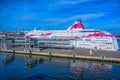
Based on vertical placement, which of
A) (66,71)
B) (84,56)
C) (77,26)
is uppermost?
(77,26)

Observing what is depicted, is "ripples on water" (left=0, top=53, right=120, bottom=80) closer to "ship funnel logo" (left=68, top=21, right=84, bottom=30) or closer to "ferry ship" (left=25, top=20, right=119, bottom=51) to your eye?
"ferry ship" (left=25, top=20, right=119, bottom=51)

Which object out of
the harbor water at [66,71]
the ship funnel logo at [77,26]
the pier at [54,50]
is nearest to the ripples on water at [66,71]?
the harbor water at [66,71]

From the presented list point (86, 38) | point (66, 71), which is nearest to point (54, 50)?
point (86, 38)

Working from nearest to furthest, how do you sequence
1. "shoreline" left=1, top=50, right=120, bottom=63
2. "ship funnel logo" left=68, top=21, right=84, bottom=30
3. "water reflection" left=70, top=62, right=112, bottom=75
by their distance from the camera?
"water reflection" left=70, top=62, right=112, bottom=75 < "shoreline" left=1, top=50, right=120, bottom=63 < "ship funnel logo" left=68, top=21, right=84, bottom=30

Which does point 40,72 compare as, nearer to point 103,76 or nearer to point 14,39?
point 103,76

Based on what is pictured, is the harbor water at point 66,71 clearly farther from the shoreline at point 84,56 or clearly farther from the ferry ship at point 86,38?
the ferry ship at point 86,38

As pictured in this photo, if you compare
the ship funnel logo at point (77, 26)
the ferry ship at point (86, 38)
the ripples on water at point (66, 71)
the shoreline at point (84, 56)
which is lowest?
the ripples on water at point (66, 71)

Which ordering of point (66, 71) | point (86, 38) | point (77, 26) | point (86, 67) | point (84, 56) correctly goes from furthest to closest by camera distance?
point (77, 26)
point (86, 38)
point (84, 56)
point (86, 67)
point (66, 71)

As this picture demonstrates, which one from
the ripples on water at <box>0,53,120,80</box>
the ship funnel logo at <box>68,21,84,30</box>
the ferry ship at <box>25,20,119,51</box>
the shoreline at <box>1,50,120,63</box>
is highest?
the ship funnel logo at <box>68,21,84,30</box>

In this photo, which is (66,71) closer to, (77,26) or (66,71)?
(66,71)

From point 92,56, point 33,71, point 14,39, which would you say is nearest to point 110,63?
point 92,56

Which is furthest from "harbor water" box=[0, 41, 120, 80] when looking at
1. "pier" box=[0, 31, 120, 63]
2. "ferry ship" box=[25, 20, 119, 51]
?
"ferry ship" box=[25, 20, 119, 51]

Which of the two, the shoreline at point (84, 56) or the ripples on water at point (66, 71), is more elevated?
the shoreline at point (84, 56)

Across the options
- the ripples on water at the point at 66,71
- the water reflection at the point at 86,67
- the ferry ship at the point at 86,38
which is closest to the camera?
the ripples on water at the point at 66,71
